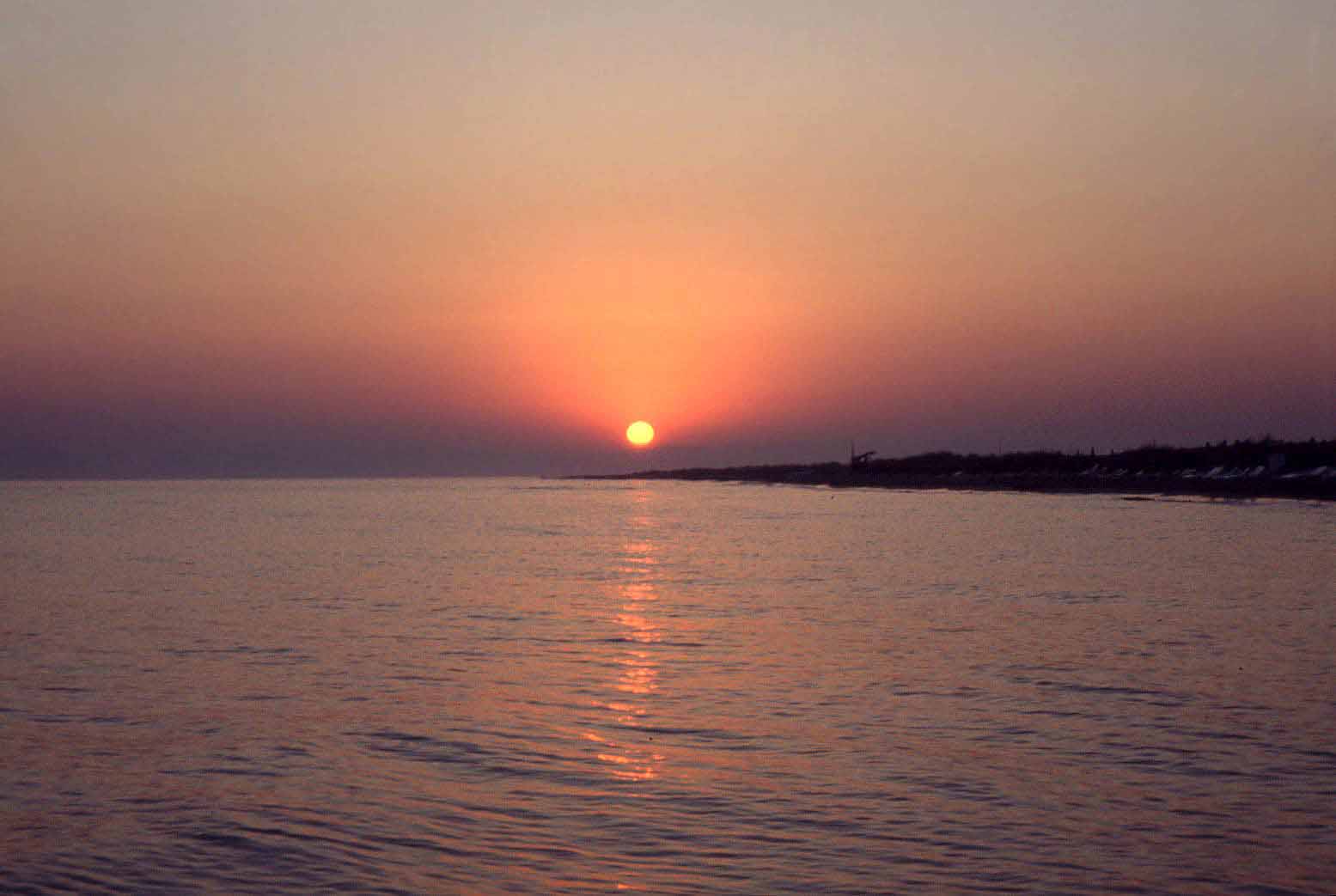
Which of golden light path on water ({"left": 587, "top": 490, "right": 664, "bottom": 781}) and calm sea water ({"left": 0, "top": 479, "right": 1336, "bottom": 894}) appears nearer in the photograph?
calm sea water ({"left": 0, "top": 479, "right": 1336, "bottom": 894})

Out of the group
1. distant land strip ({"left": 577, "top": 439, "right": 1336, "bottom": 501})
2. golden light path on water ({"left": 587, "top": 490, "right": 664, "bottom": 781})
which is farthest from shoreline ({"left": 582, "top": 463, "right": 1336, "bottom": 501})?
golden light path on water ({"left": 587, "top": 490, "right": 664, "bottom": 781})

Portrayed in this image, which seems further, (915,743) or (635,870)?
(915,743)

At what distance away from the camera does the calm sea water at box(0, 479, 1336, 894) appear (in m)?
9.52

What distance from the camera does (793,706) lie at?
50.8 ft

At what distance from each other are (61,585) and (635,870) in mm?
28107

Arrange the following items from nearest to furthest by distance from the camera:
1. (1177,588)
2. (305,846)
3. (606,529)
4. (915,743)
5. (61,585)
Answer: (305,846) → (915,743) → (1177,588) → (61,585) → (606,529)

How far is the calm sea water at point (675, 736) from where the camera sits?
31.2ft

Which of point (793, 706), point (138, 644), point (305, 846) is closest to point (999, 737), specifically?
point (793, 706)

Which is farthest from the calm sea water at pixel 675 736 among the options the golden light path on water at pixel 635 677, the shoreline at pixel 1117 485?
the shoreline at pixel 1117 485

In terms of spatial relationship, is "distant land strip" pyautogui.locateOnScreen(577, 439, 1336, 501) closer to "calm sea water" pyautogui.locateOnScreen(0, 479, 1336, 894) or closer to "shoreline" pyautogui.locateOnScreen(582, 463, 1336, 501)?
"shoreline" pyautogui.locateOnScreen(582, 463, 1336, 501)

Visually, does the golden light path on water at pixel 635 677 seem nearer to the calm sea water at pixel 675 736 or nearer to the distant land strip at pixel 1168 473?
Result: the calm sea water at pixel 675 736

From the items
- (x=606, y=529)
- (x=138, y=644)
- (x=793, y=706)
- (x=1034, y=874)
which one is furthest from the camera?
(x=606, y=529)

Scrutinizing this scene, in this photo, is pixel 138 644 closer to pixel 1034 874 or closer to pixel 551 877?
pixel 551 877

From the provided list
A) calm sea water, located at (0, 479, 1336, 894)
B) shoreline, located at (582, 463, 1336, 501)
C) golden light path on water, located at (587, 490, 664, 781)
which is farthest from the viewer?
shoreline, located at (582, 463, 1336, 501)
